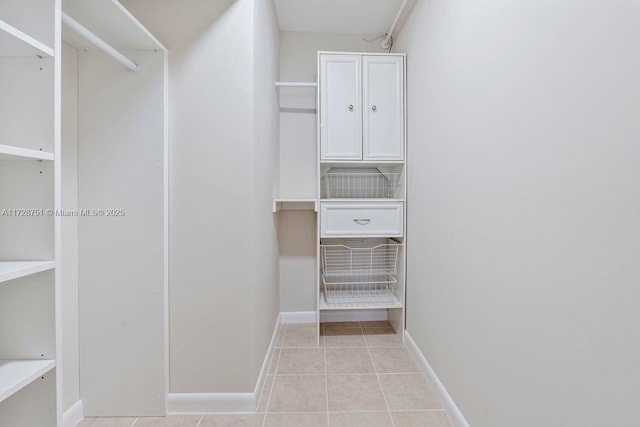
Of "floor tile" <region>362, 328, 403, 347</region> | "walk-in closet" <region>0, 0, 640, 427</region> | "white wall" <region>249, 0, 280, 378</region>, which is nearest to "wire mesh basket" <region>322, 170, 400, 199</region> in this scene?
"walk-in closet" <region>0, 0, 640, 427</region>

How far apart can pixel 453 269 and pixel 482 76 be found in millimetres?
897

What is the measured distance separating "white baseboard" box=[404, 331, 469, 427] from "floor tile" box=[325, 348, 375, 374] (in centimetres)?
32

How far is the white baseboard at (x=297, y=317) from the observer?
260 cm

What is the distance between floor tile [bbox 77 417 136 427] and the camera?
142 cm

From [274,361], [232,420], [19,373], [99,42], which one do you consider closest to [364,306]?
[274,361]

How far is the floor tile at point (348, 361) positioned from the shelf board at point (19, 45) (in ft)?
6.60

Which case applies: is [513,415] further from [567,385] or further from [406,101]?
[406,101]

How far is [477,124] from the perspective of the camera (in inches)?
48.9

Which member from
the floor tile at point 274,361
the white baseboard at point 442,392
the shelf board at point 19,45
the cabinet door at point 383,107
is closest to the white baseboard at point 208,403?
the floor tile at point 274,361

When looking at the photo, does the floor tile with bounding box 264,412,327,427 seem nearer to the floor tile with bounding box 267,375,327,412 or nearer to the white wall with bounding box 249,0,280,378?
the floor tile with bounding box 267,375,327,412

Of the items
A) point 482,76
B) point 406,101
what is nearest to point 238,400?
point 482,76

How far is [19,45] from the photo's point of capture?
79cm

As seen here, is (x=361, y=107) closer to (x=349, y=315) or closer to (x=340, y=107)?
(x=340, y=107)

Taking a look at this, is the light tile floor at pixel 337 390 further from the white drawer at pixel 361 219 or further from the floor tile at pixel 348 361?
the white drawer at pixel 361 219
